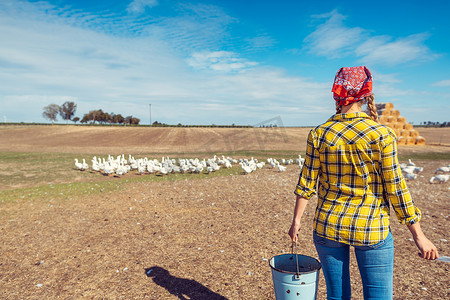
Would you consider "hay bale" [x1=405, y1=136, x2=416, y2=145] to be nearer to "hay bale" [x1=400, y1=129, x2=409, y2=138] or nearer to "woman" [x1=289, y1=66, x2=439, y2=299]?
"hay bale" [x1=400, y1=129, x2=409, y2=138]

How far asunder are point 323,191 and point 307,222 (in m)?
5.49

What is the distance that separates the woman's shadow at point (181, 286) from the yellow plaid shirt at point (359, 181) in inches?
108

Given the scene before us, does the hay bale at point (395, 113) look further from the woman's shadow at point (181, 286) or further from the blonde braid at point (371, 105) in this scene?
the blonde braid at point (371, 105)

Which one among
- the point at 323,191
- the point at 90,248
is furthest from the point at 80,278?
the point at 323,191

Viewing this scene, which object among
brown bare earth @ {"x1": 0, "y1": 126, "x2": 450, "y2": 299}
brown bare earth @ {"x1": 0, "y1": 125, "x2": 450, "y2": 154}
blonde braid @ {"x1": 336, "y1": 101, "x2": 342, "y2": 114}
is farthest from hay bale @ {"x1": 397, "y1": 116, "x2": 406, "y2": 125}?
blonde braid @ {"x1": 336, "y1": 101, "x2": 342, "y2": 114}

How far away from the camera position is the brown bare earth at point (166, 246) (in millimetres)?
4656

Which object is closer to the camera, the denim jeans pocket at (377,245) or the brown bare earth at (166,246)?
the denim jeans pocket at (377,245)

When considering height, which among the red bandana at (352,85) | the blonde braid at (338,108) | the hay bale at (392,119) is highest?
the hay bale at (392,119)

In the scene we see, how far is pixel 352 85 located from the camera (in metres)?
2.37

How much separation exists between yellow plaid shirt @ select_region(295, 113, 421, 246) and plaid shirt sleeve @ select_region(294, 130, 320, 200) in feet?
0.07

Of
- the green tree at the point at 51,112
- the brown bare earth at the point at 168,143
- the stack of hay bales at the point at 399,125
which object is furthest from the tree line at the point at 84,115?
the stack of hay bales at the point at 399,125

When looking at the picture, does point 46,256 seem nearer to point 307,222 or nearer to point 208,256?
point 208,256

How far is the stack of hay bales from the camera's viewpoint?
36531mm

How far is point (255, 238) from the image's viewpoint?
6535 mm
